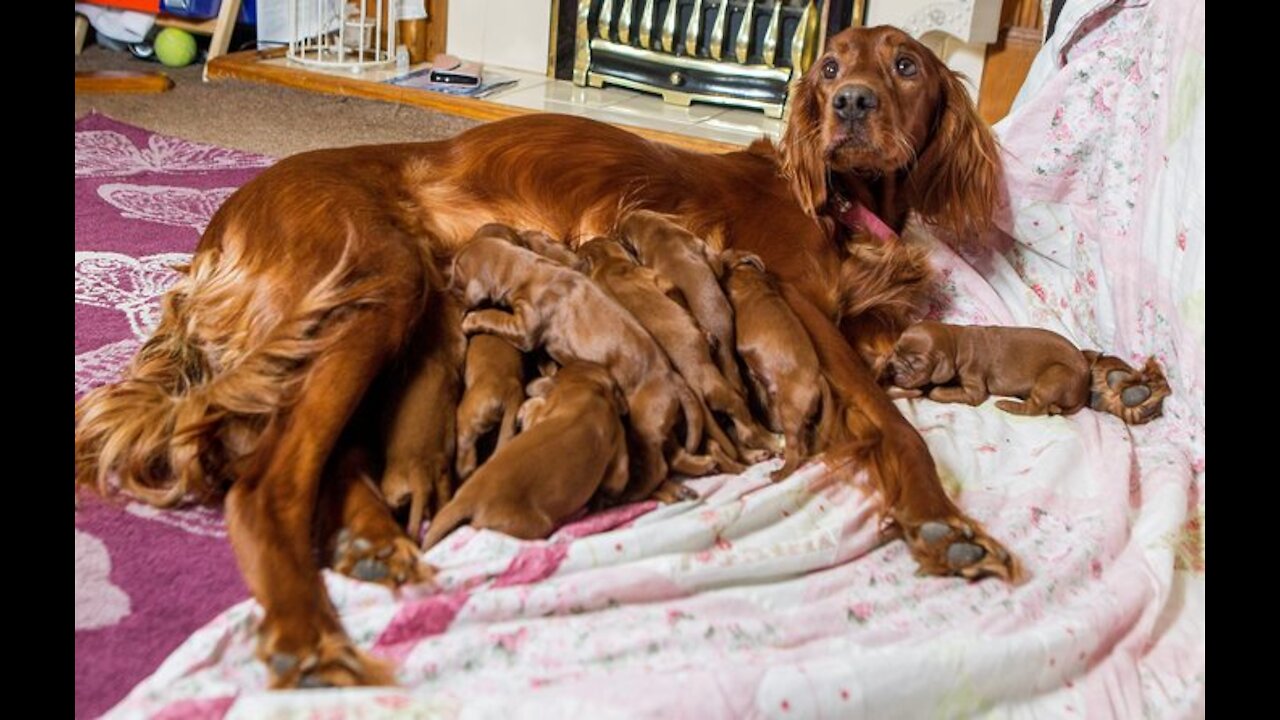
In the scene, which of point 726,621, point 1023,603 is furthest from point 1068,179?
point 726,621

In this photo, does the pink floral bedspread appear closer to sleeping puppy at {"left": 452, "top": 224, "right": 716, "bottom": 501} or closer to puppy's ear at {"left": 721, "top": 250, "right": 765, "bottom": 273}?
sleeping puppy at {"left": 452, "top": 224, "right": 716, "bottom": 501}

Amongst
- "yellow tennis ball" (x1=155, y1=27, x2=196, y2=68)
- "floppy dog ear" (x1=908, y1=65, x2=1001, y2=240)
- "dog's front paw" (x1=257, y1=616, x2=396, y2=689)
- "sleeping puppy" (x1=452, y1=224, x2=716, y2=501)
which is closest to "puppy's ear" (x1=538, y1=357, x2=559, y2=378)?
"sleeping puppy" (x1=452, y1=224, x2=716, y2=501)

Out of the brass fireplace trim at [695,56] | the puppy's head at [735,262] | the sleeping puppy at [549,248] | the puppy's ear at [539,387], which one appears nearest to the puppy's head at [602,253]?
the sleeping puppy at [549,248]

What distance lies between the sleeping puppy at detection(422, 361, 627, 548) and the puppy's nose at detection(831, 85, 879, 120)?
881 mm

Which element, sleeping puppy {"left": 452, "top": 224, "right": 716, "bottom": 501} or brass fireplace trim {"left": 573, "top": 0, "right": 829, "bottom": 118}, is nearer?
sleeping puppy {"left": 452, "top": 224, "right": 716, "bottom": 501}

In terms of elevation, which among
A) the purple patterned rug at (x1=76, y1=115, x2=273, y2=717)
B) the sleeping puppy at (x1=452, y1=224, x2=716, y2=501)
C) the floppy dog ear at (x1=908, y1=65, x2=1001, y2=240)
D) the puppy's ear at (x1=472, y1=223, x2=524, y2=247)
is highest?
the floppy dog ear at (x1=908, y1=65, x2=1001, y2=240)

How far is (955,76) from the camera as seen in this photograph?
2352 mm

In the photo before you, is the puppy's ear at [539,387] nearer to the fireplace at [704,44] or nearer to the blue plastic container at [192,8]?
the fireplace at [704,44]

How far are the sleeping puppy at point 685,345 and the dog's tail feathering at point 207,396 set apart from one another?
411 millimetres

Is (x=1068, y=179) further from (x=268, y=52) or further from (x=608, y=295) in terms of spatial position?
(x=268, y=52)

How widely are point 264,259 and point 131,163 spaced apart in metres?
1.98

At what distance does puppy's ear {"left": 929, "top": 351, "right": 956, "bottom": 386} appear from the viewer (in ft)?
6.99

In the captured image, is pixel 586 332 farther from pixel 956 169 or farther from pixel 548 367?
pixel 956 169

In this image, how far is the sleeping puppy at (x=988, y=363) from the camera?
2117 mm
